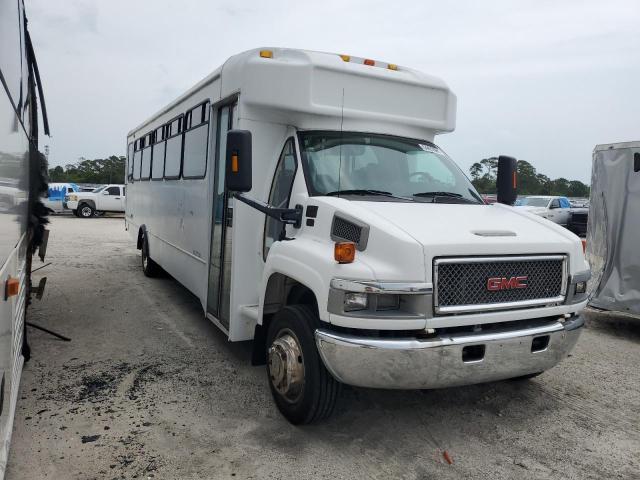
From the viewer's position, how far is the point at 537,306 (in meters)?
3.94

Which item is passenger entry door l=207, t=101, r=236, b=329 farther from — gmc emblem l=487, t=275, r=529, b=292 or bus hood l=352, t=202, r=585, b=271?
gmc emblem l=487, t=275, r=529, b=292

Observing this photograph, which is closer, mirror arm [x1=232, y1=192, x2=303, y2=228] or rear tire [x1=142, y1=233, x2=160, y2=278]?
mirror arm [x1=232, y1=192, x2=303, y2=228]

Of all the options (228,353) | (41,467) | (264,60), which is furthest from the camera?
(228,353)

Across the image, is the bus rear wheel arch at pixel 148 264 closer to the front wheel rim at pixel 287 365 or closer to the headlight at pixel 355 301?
the front wheel rim at pixel 287 365

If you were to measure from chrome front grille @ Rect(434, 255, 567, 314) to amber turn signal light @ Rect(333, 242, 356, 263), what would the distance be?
541mm

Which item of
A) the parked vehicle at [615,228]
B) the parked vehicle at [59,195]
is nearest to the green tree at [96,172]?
the parked vehicle at [59,195]

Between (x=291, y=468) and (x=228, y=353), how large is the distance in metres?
2.42

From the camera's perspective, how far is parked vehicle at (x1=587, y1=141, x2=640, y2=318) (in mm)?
7227

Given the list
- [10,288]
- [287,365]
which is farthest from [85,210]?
[10,288]

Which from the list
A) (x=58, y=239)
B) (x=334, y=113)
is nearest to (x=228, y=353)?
(x=334, y=113)

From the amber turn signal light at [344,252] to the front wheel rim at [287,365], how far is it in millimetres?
815

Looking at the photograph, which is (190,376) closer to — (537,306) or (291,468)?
(291,468)

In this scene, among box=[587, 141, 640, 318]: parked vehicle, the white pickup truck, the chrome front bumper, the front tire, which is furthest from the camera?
the white pickup truck

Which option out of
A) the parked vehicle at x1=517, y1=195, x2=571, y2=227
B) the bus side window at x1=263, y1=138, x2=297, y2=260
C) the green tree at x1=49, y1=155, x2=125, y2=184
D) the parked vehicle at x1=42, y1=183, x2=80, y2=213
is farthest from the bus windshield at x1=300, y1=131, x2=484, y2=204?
the green tree at x1=49, y1=155, x2=125, y2=184
